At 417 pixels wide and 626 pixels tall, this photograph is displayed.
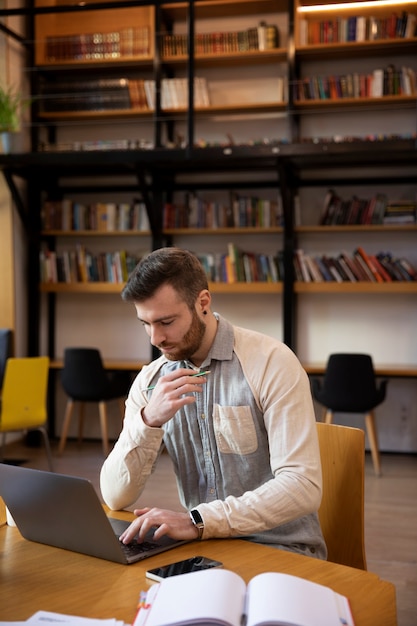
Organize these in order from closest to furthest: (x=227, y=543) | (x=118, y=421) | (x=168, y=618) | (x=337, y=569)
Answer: (x=168, y=618), (x=337, y=569), (x=227, y=543), (x=118, y=421)

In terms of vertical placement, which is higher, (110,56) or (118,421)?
(110,56)

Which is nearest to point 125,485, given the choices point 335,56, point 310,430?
point 310,430

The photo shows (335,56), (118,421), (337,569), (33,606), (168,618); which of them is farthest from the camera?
(118,421)

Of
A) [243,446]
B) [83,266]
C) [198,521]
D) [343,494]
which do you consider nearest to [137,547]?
[198,521]

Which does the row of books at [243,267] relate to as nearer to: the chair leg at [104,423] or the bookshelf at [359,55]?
the bookshelf at [359,55]

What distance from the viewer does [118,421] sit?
21.0 ft

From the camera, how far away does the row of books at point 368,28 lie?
5.65 m

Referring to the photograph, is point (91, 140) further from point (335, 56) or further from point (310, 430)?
point (310, 430)

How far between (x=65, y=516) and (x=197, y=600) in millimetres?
Answer: 407

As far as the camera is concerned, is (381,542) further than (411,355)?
No

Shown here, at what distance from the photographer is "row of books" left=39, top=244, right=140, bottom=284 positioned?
6262 millimetres

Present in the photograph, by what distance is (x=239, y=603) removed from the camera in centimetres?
104

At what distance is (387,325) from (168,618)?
5.28 m

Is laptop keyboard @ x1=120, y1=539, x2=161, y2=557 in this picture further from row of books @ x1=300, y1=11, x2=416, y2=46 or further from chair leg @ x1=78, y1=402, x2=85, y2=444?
row of books @ x1=300, y1=11, x2=416, y2=46
